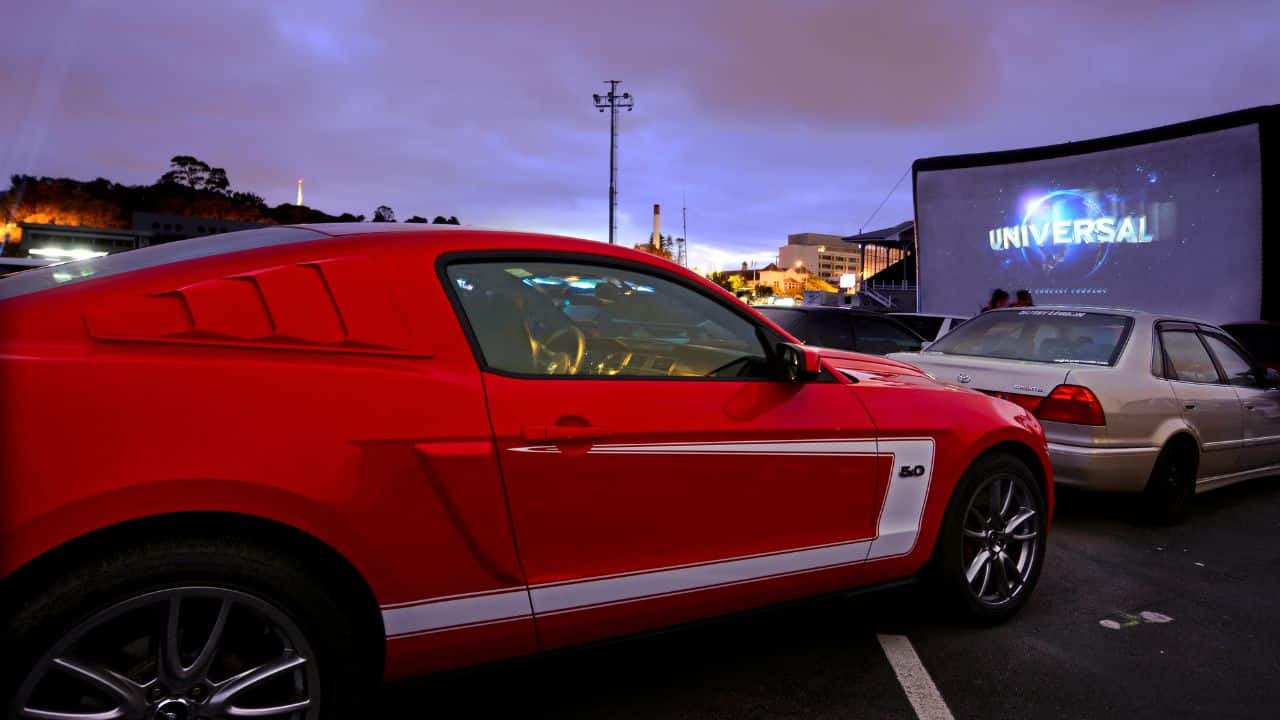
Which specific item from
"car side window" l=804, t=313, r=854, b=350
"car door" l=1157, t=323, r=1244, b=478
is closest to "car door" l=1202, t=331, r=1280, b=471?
"car door" l=1157, t=323, r=1244, b=478

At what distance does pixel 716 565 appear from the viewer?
2.46 meters

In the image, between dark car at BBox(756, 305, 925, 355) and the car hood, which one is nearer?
the car hood

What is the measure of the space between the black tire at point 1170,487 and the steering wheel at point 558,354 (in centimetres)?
430

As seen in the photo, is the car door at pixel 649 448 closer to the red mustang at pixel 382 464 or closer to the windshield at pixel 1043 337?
the red mustang at pixel 382 464

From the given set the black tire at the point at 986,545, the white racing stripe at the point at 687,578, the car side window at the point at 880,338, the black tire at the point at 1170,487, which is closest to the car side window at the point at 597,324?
the white racing stripe at the point at 687,578

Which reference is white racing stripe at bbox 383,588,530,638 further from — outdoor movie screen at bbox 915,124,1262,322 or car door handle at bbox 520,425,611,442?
outdoor movie screen at bbox 915,124,1262,322

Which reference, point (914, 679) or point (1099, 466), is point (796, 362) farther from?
point (1099, 466)

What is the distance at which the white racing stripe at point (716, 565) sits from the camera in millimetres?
2031

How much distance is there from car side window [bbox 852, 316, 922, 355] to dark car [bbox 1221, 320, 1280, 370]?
3.37m

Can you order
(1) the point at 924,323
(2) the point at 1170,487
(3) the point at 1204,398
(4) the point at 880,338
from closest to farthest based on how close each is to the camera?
(2) the point at 1170,487, (3) the point at 1204,398, (4) the point at 880,338, (1) the point at 924,323

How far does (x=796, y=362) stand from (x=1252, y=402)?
16.6 ft

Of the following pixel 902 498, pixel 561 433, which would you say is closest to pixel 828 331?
pixel 902 498

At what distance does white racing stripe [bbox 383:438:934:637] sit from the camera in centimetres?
203

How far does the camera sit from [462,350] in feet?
6.89
